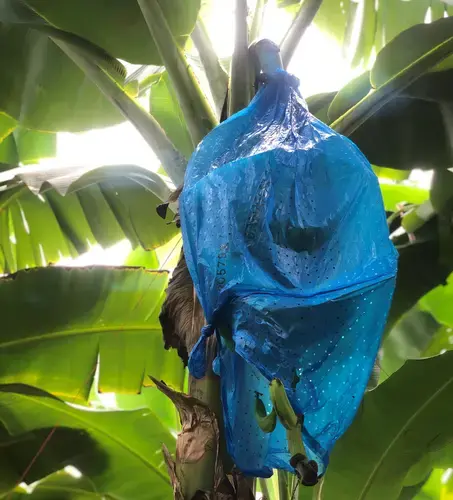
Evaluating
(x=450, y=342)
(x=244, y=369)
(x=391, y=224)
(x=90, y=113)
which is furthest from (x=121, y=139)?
(x=244, y=369)

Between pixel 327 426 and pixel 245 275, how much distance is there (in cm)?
13

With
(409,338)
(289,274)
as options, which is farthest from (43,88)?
A: (409,338)

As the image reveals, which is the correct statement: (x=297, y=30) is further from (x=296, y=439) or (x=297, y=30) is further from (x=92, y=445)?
(x=92, y=445)

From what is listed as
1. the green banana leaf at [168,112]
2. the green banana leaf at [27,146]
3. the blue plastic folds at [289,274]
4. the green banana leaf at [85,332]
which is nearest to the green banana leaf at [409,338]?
the green banana leaf at [85,332]

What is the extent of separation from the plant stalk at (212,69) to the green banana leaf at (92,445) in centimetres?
51

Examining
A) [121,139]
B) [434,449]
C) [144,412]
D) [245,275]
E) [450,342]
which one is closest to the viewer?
[245,275]

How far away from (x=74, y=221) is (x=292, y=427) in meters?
0.80

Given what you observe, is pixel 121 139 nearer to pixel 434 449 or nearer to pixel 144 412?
pixel 144 412

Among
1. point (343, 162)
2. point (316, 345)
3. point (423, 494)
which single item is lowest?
point (423, 494)

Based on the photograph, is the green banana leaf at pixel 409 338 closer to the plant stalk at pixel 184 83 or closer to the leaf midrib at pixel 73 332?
the leaf midrib at pixel 73 332

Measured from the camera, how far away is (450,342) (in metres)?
1.09

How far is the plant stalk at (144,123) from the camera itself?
0.65m

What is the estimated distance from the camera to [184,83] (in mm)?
629

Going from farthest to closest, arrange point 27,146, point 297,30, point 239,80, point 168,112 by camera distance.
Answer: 1. point 27,146
2. point 168,112
3. point 297,30
4. point 239,80
